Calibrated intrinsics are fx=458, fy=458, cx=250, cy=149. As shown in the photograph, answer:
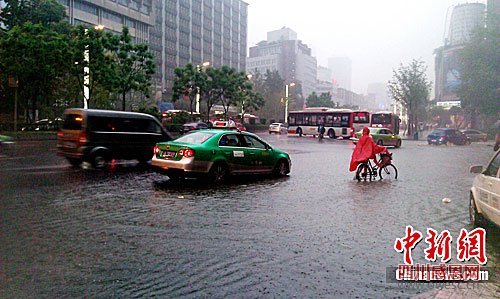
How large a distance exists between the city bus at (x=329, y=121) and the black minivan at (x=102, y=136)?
115 feet

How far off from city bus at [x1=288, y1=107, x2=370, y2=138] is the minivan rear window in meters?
37.0

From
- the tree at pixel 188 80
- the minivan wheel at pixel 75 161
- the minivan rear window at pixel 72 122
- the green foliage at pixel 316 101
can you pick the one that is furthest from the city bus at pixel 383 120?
the green foliage at pixel 316 101

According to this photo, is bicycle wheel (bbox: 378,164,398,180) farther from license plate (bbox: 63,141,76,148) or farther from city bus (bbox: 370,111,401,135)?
city bus (bbox: 370,111,401,135)

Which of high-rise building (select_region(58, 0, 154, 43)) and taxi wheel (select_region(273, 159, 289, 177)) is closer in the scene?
taxi wheel (select_region(273, 159, 289, 177))

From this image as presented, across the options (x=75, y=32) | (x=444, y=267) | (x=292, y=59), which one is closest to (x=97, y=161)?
(x=444, y=267)

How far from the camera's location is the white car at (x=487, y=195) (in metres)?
6.10

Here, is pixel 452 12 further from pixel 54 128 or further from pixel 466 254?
pixel 466 254

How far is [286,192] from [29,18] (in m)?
49.0

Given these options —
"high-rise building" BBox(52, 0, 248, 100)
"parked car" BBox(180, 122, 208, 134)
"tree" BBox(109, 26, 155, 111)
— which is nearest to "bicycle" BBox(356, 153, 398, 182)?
"tree" BBox(109, 26, 155, 111)

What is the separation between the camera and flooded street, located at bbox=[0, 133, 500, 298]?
470 centimetres

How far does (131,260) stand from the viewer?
214 inches

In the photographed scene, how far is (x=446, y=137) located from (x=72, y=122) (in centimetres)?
3835

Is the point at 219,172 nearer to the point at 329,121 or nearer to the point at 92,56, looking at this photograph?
the point at 92,56

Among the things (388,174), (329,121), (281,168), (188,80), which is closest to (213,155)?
(281,168)
